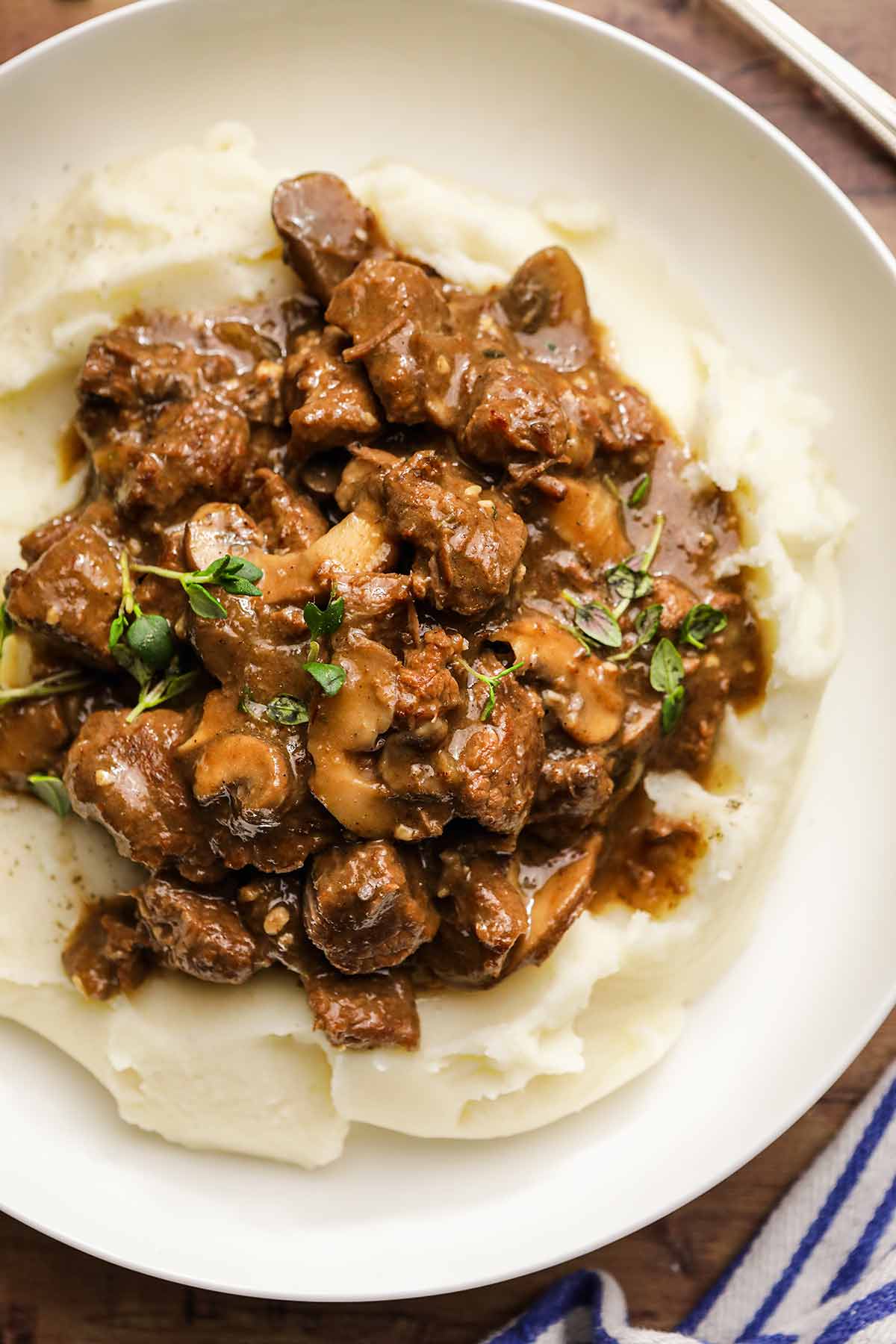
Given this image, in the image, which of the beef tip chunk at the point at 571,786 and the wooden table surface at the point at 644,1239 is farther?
the wooden table surface at the point at 644,1239

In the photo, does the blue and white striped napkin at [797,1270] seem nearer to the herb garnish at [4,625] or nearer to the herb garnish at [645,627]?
the herb garnish at [645,627]

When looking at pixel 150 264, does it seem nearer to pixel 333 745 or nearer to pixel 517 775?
pixel 333 745

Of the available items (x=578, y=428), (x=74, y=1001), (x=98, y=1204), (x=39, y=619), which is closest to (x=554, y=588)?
(x=578, y=428)

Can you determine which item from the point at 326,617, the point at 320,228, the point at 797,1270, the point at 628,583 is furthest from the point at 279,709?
the point at 797,1270

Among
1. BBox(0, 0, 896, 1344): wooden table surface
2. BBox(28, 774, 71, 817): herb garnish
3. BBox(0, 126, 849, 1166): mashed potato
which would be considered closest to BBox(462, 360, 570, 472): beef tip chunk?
BBox(0, 126, 849, 1166): mashed potato

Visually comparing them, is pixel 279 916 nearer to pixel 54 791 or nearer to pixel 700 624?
pixel 54 791

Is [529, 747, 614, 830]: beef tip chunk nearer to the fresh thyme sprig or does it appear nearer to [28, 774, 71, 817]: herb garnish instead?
the fresh thyme sprig

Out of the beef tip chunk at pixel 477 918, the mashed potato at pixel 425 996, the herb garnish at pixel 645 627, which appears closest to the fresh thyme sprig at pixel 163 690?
the mashed potato at pixel 425 996
